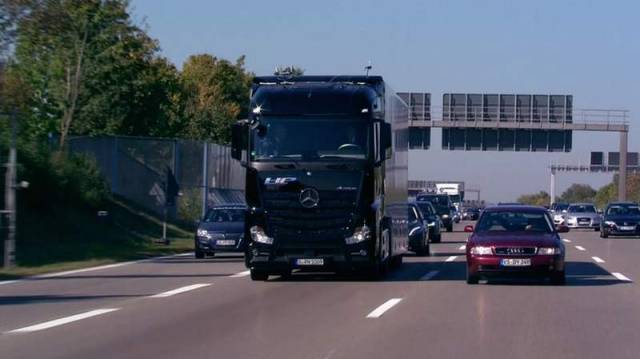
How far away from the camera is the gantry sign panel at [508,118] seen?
61406 millimetres

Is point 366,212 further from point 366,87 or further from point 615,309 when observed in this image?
point 615,309

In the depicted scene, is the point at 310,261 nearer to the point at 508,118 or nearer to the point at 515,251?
the point at 515,251

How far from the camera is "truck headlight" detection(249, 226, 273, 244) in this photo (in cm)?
2338

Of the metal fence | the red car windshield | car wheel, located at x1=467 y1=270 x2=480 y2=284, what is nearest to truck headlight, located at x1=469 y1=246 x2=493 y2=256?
car wheel, located at x1=467 y1=270 x2=480 y2=284

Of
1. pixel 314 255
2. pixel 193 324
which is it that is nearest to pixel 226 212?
pixel 314 255

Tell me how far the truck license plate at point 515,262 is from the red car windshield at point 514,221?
4.94 ft

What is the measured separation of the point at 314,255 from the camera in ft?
76.2

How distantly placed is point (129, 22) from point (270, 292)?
104 feet

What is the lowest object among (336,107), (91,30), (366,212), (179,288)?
(179,288)

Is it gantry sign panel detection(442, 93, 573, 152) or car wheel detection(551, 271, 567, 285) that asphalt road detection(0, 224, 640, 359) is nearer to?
car wheel detection(551, 271, 567, 285)

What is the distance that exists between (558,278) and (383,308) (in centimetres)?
622

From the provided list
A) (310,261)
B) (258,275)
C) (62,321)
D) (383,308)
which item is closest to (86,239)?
(258,275)

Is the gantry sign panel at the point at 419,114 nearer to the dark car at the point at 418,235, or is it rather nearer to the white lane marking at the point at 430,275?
the dark car at the point at 418,235

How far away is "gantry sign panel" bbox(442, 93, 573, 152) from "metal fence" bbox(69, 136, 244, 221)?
14.0 meters
